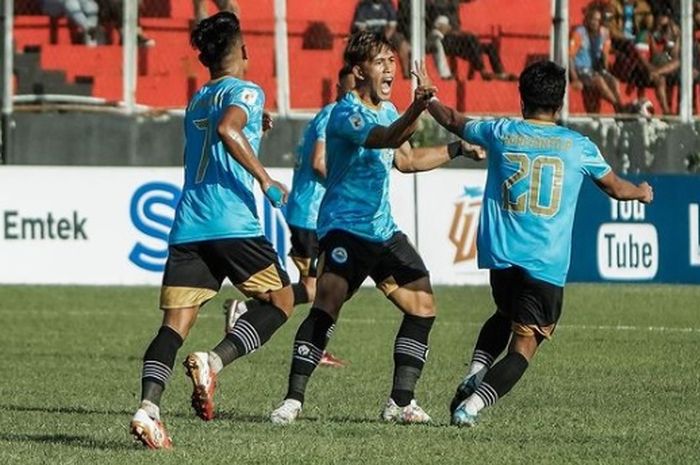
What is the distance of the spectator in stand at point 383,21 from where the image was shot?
24.2 m

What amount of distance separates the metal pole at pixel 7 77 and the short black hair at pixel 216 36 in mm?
14188

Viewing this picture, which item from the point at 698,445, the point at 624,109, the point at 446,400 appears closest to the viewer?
the point at 698,445

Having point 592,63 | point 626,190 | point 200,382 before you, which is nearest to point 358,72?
point 626,190

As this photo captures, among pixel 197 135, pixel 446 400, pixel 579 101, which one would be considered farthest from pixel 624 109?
pixel 197 135

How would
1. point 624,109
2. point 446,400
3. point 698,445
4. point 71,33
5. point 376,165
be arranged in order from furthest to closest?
point 624,109
point 71,33
point 446,400
point 376,165
point 698,445

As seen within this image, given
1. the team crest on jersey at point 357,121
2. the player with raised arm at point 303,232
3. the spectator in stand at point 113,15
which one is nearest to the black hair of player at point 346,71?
the team crest on jersey at point 357,121

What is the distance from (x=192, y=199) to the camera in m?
9.29

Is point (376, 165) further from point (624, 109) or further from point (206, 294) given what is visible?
point (624, 109)

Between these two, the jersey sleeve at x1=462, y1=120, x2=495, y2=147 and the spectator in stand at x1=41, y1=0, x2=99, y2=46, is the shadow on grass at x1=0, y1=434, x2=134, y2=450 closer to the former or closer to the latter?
the jersey sleeve at x1=462, y1=120, x2=495, y2=147

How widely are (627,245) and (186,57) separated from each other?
6.25 meters

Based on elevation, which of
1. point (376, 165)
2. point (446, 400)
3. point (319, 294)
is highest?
point (376, 165)

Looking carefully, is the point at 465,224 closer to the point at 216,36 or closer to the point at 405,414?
the point at 405,414

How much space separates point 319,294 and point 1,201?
11742 millimetres

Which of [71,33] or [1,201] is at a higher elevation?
[71,33]
